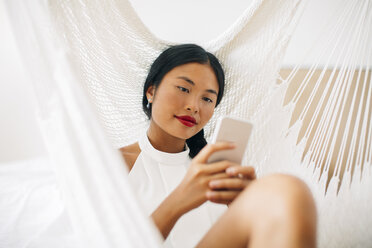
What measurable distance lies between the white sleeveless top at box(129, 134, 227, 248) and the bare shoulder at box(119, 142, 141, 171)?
34mm

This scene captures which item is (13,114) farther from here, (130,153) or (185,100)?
(185,100)

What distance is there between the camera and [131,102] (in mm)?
829

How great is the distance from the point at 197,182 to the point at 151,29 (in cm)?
127

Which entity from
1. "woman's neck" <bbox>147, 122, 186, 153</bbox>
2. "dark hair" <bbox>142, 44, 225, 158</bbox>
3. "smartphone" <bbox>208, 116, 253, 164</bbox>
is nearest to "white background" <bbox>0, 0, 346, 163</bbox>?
"dark hair" <bbox>142, 44, 225, 158</bbox>

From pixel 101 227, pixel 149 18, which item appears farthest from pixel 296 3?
pixel 149 18

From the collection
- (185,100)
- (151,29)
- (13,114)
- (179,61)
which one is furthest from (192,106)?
(13,114)

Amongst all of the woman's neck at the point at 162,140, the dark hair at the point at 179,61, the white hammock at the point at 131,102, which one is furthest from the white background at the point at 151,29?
the woman's neck at the point at 162,140

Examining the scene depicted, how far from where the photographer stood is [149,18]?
1.47m

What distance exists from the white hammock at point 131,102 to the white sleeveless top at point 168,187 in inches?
5.7

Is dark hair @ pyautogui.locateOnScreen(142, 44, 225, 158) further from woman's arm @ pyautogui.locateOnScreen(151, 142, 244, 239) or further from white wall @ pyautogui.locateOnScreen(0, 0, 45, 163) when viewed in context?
white wall @ pyautogui.locateOnScreen(0, 0, 45, 163)

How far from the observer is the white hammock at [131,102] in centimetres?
35

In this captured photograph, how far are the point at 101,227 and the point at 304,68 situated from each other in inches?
44.3

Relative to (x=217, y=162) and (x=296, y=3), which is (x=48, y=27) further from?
(x=296, y=3)

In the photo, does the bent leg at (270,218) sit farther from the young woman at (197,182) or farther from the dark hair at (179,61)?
the dark hair at (179,61)
